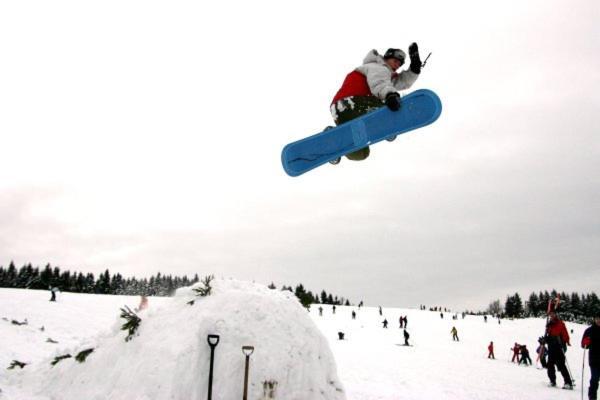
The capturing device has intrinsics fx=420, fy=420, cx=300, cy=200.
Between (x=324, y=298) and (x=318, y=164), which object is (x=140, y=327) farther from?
(x=324, y=298)

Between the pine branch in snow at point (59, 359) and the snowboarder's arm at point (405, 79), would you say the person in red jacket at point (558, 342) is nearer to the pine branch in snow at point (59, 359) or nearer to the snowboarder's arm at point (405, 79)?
the snowboarder's arm at point (405, 79)

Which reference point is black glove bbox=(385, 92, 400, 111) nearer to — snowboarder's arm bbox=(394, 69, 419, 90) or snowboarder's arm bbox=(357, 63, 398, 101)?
snowboarder's arm bbox=(357, 63, 398, 101)

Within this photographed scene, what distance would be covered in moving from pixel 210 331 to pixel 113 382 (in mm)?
A: 1875

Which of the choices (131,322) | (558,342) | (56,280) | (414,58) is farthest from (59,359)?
(56,280)

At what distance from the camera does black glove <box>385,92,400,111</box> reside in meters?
4.89

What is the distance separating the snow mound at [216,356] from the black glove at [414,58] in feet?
13.6

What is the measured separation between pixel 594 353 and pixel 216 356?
6737mm

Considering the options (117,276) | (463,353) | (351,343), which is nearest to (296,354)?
(351,343)

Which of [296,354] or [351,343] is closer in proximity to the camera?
[296,354]

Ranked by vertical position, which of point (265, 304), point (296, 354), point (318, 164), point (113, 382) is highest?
point (318, 164)

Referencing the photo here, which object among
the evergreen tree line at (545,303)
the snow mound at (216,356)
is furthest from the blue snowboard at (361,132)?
the evergreen tree line at (545,303)

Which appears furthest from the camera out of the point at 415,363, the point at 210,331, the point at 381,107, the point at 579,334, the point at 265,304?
the point at 579,334

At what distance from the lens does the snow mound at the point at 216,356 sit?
19.5 ft

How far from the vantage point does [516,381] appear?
12.5 meters
